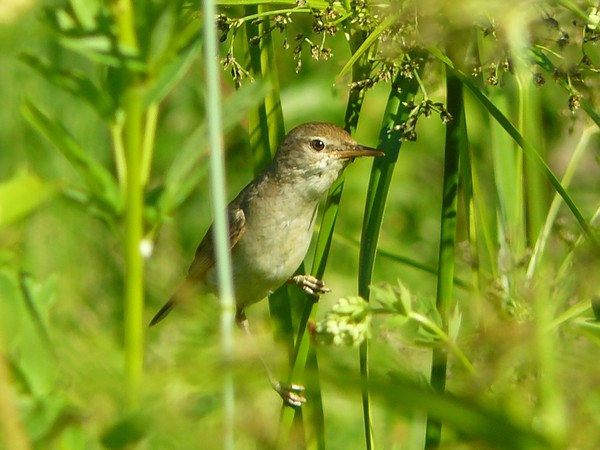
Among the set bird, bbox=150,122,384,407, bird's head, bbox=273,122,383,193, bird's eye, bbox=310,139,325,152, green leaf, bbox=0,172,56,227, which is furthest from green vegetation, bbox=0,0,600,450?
bird's eye, bbox=310,139,325,152

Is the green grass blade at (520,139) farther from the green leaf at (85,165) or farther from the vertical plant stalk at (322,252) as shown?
the green leaf at (85,165)

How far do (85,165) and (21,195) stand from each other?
12 centimetres

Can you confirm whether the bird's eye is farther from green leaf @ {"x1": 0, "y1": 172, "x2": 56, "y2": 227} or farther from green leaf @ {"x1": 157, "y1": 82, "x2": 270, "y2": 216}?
green leaf @ {"x1": 0, "y1": 172, "x2": 56, "y2": 227}

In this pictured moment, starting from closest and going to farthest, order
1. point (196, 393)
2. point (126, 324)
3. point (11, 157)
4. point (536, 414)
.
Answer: point (126, 324) → point (196, 393) → point (536, 414) → point (11, 157)

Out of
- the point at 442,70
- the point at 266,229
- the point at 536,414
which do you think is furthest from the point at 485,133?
the point at 536,414

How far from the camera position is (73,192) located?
1267 millimetres

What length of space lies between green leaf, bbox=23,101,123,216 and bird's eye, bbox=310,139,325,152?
259 centimetres

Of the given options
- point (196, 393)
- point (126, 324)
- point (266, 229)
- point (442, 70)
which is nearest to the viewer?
point (126, 324)

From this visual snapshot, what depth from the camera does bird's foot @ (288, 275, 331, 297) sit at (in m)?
2.97

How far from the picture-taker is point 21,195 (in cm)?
118

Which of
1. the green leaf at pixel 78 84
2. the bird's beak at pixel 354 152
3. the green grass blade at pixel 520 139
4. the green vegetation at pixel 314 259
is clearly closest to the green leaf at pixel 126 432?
the green vegetation at pixel 314 259

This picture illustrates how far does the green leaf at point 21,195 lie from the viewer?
1.18 meters

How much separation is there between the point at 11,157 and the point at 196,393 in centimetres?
337

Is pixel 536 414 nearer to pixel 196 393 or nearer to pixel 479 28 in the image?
pixel 196 393
